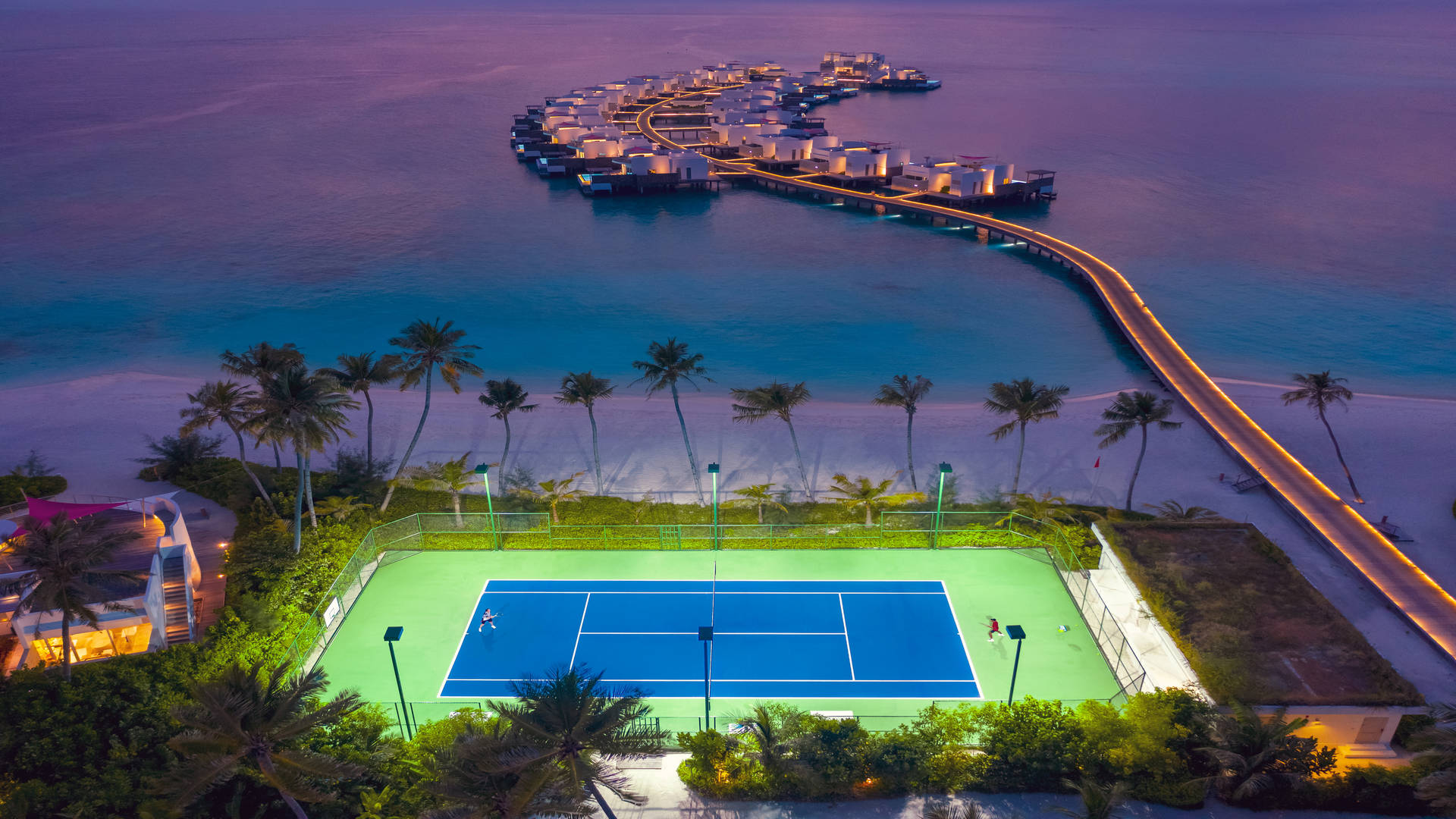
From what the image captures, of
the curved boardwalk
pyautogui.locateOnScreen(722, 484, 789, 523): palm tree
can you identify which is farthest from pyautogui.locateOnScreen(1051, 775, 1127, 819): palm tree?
pyautogui.locateOnScreen(722, 484, 789, 523): palm tree

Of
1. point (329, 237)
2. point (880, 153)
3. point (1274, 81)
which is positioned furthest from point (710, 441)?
point (1274, 81)

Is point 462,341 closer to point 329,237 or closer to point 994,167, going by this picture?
point 329,237

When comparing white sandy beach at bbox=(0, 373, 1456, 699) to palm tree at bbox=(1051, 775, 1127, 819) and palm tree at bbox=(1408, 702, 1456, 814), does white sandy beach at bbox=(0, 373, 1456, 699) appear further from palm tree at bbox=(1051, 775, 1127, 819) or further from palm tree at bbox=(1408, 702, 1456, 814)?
palm tree at bbox=(1051, 775, 1127, 819)

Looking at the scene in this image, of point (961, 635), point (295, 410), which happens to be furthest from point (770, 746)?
point (295, 410)

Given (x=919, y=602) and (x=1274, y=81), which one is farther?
(x=1274, y=81)

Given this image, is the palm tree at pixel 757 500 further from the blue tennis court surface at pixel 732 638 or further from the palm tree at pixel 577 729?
the palm tree at pixel 577 729

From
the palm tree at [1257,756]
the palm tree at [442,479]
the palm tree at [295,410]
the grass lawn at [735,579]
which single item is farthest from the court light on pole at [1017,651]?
the palm tree at [295,410]

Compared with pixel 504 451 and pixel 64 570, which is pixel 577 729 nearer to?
pixel 64 570
